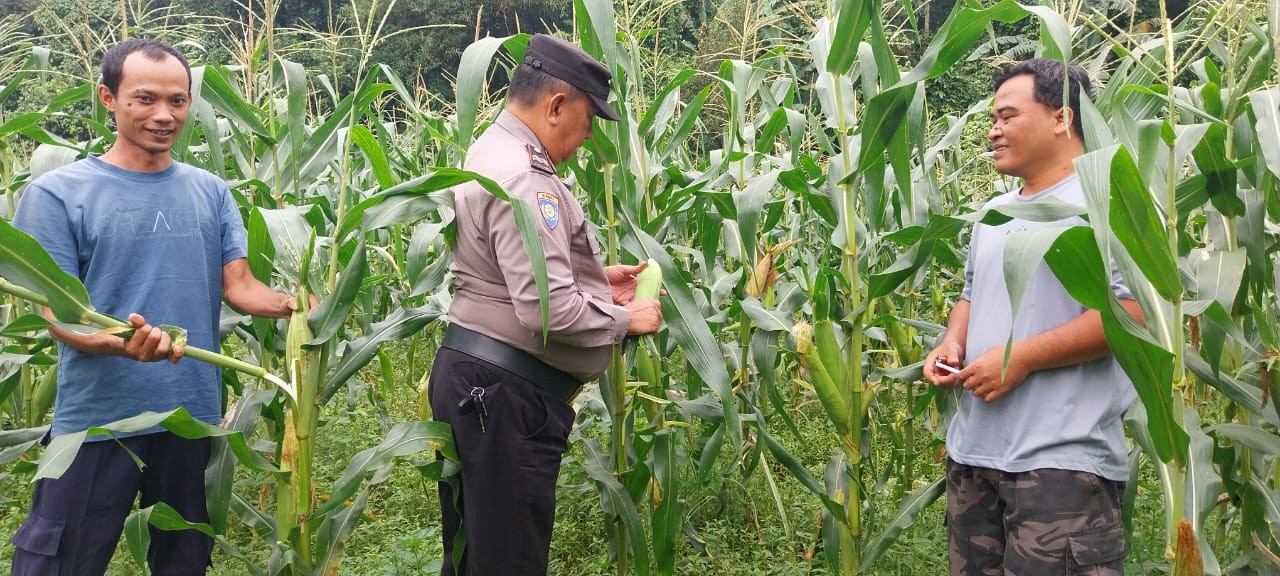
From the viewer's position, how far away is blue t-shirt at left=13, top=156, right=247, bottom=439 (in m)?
2.51

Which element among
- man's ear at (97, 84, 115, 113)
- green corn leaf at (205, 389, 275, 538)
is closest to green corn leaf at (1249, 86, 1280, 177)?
green corn leaf at (205, 389, 275, 538)

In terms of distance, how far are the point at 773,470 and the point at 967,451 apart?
2.52 m

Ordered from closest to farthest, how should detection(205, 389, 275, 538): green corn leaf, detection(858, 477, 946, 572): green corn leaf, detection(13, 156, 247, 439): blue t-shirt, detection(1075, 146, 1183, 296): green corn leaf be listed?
1. detection(1075, 146, 1183, 296): green corn leaf
2. detection(13, 156, 247, 439): blue t-shirt
3. detection(205, 389, 275, 538): green corn leaf
4. detection(858, 477, 946, 572): green corn leaf

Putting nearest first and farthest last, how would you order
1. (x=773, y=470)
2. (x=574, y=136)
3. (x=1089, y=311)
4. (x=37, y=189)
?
(x=1089, y=311)
(x=37, y=189)
(x=574, y=136)
(x=773, y=470)

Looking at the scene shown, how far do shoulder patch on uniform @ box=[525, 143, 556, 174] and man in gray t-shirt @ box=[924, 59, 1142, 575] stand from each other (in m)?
1.19

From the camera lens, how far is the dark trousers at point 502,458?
2.58m

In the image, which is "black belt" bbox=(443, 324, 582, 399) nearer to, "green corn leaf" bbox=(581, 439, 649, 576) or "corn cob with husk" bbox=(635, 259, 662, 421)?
"green corn leaf" bbox=(581, 439, 649, 576)

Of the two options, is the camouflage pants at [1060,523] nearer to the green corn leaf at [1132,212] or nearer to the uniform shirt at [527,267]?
the green corn leaf at [1132,212]

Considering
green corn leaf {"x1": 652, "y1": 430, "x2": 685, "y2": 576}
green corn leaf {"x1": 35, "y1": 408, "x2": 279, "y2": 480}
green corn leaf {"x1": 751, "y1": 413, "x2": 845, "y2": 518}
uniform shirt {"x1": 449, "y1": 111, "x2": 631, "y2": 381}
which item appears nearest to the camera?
green corn leaf {"x1": 35, "y1": 408, "x2": 279, "y2": 480}

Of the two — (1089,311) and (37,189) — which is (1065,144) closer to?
(1089,311)

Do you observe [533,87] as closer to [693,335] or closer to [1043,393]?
[693,335]

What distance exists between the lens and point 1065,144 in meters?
2.44

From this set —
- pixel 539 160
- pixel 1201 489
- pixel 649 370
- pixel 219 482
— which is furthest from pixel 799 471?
pixel 219 482


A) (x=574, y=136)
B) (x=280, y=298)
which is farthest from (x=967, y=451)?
(x=280, y=298)
